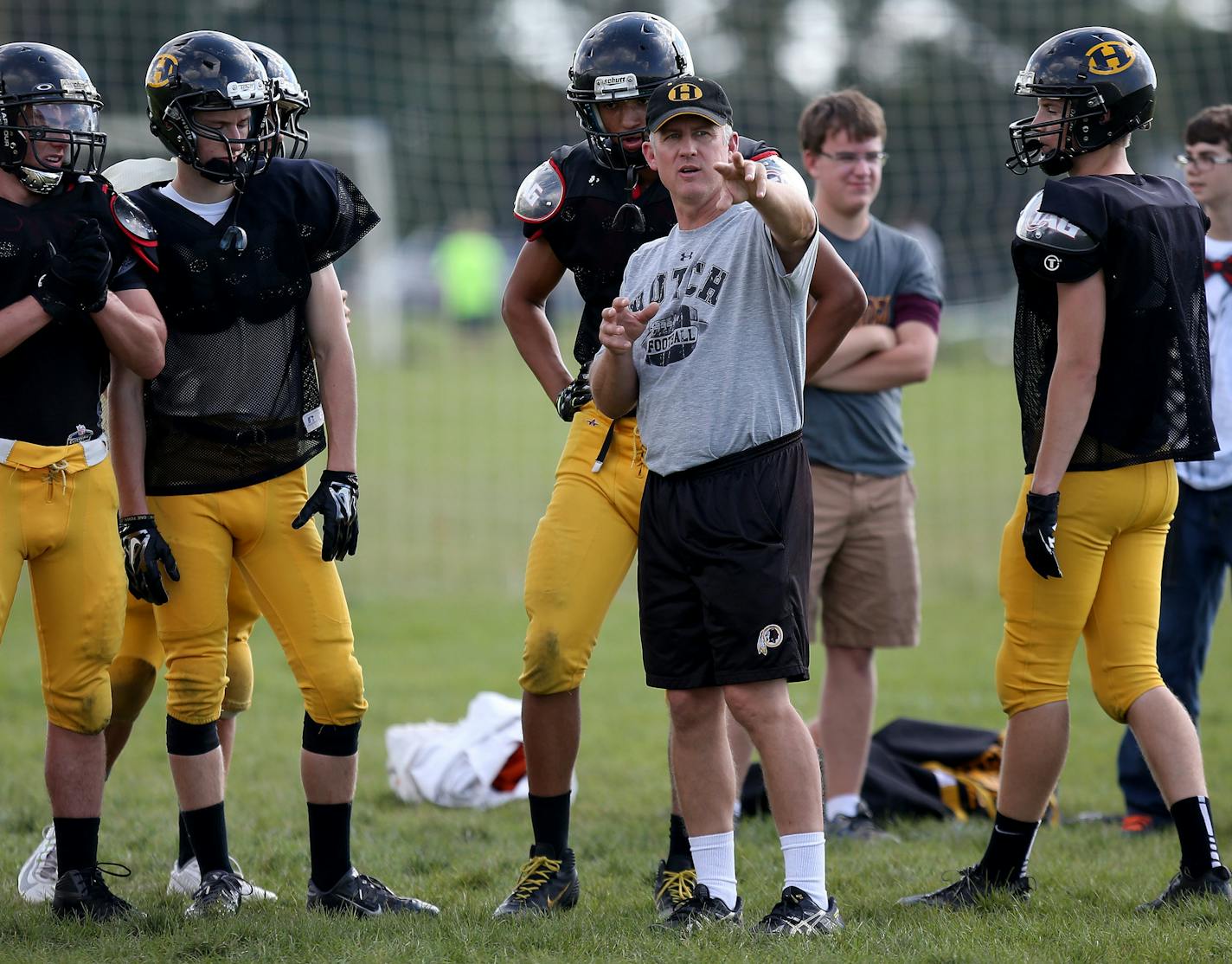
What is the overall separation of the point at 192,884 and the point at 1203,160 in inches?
154

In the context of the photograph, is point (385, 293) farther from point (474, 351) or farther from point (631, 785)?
point (631, 785)

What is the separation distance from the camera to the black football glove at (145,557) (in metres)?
3.79

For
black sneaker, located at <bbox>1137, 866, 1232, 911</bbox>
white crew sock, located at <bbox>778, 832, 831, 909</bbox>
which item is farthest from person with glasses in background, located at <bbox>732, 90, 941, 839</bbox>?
white crew sock, located at <bbox>778, 832, 831, 909</bbox>

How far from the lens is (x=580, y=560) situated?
13.1 feet

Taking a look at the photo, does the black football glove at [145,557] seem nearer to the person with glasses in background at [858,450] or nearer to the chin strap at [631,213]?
the chin strap at [631,213]

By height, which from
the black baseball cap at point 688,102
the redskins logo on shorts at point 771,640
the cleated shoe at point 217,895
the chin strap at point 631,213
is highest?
the black baseball cap at point 688,102

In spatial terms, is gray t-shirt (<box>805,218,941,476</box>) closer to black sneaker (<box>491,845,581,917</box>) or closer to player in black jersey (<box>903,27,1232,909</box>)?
player in black jersey (<box>903,27,1232,909</box>)

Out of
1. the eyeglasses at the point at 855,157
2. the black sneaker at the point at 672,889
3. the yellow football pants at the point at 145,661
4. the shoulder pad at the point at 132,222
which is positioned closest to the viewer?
the shoulder pad at the point at 132,222

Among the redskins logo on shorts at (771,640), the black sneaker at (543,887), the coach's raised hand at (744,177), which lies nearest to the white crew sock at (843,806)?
the black sneaker at (543,887)

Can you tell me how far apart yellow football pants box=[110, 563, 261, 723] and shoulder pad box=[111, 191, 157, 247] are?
41.3 inches

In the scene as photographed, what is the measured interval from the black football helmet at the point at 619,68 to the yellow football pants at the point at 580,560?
0.75 meters

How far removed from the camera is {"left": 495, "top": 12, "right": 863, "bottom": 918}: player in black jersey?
13.1 ft

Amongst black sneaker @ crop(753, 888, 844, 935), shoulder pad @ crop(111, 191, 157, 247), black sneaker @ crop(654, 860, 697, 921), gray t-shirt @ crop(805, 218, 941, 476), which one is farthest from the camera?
gray t-shirt @ crop(805, 218, 941, 476)

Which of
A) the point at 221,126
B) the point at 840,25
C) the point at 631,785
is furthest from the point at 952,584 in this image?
the point at 840,25
